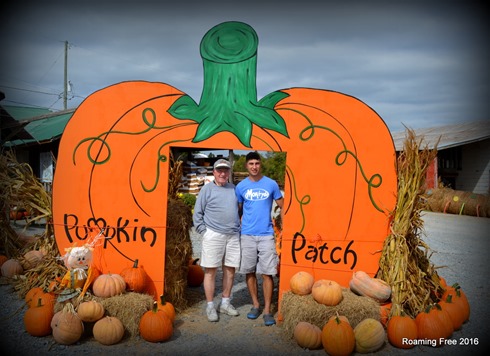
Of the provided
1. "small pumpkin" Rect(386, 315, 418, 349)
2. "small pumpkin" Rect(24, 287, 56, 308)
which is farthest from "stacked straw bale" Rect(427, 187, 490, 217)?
"small pumpkin" Rect(24, 287, 56, 308)

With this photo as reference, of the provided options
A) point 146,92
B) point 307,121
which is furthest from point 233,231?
point 146,92

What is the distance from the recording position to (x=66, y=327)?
3783 mm

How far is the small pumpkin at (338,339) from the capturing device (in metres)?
3.63

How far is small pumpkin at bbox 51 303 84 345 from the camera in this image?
3.78 meters

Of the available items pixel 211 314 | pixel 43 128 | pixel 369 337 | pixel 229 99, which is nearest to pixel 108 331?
pixel 211 314

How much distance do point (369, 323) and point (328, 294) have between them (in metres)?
0.47

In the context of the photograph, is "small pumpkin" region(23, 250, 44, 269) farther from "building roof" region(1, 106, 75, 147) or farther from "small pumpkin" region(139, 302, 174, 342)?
"building roof" region(1, 106, 75, 147)

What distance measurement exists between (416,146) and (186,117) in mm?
2597

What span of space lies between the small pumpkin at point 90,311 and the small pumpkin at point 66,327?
5 centimetres

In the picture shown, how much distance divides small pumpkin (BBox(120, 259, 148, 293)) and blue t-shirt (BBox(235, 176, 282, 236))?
1221 mm

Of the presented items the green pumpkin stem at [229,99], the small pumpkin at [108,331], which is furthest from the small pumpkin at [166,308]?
the green pumpkin stem at [229,99]

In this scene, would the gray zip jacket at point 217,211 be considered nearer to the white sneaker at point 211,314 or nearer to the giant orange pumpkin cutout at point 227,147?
the giant orange pumpkin cutout at point 227,147

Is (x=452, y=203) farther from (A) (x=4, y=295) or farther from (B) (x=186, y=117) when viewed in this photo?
(A) (x=4, y=295)

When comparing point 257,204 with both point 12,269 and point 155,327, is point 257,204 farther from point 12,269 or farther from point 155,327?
point 12,269
